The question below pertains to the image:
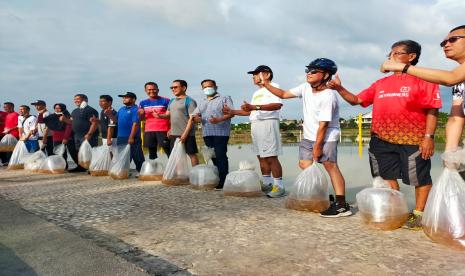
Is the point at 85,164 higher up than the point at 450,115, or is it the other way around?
the point at 450,115

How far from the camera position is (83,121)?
27.3ft

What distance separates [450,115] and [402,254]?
1265mm

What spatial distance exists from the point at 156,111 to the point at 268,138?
253 cm

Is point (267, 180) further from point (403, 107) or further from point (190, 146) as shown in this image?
point (403, 107)

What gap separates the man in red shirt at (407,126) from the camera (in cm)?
347

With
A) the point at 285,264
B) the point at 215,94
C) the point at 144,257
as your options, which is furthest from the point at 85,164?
the point at 285,264

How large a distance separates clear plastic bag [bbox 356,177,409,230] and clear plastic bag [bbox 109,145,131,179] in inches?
192

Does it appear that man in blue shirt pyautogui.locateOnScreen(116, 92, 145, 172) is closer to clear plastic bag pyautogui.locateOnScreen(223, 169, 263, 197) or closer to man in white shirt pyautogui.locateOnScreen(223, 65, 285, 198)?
man in white shirt pyautogui.locateOnScreen(223, 65, 285, 198)

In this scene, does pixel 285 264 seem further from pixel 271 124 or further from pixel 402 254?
pixel 271 124

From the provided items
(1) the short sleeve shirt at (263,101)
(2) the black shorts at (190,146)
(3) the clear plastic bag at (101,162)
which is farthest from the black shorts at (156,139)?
(1) the short sleeve shirt at (263,101)

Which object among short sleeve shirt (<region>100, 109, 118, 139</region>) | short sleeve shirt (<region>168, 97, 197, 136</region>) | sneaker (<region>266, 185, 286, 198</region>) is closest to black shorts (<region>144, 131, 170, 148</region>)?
short sleeve shirt (<region>168, 97, 197, 136</region>)

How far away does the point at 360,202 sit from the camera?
11.5ft

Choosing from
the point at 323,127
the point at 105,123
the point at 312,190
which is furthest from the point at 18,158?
the point at 323,127

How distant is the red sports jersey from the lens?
3471mm
